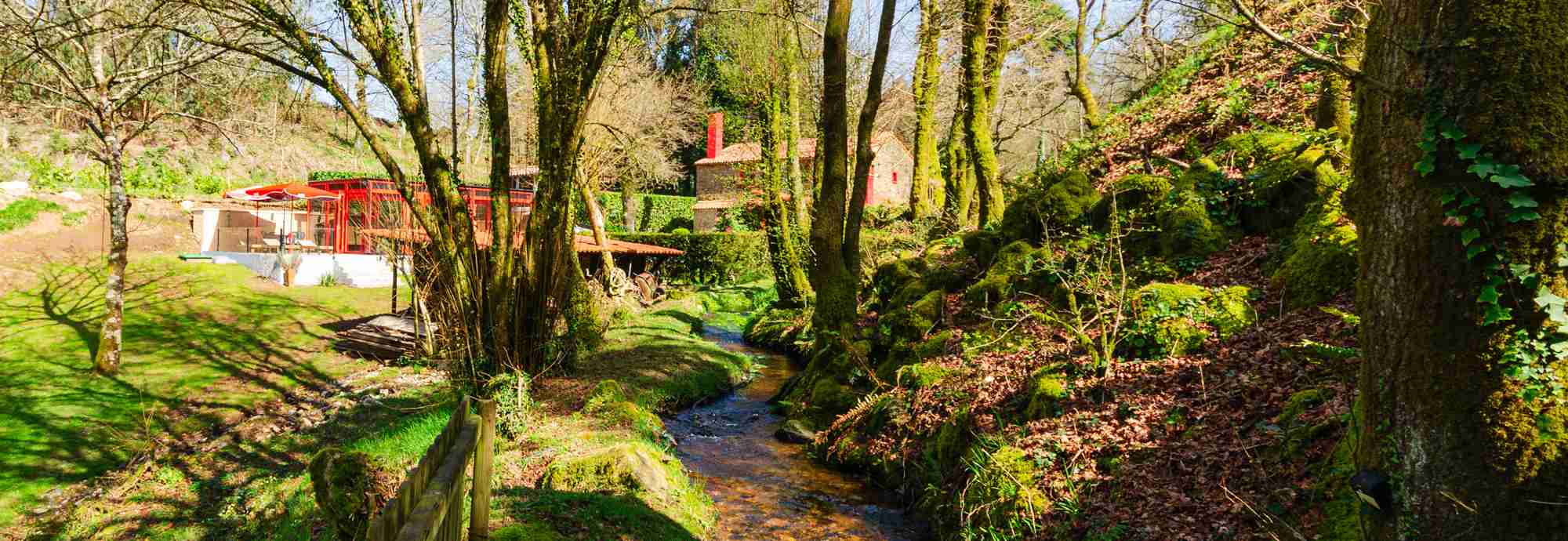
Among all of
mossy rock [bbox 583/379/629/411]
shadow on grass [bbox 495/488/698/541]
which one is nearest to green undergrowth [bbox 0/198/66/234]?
mossy rock [bbox 583/379/629/411]

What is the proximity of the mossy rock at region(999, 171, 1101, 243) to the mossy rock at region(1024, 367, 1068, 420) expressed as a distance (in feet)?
8.12

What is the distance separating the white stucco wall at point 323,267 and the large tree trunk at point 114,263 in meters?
7.99

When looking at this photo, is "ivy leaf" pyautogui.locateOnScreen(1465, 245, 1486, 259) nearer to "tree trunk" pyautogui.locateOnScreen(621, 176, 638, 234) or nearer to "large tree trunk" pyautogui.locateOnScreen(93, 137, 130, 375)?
"large tree trunk" pyautogui.locateOnScreen(93, 137, 130, 375)

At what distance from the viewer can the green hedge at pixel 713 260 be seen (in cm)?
2986

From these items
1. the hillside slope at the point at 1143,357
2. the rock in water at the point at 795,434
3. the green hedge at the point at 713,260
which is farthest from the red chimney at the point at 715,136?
the rock in water at the point at 795,434

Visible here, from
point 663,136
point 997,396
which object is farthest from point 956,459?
point 663,136

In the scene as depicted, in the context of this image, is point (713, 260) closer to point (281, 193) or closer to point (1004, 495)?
point (281, 193)

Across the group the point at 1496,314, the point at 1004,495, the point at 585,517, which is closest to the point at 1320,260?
the point at 1004,495

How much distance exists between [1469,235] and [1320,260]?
10.8 ft

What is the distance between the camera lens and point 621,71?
23234mm

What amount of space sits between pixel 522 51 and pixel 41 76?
90.5ft

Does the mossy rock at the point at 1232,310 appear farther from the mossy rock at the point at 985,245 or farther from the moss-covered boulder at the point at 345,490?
the moss-covered boulder at the point at 345,490

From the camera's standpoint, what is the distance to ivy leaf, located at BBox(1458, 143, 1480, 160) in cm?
284

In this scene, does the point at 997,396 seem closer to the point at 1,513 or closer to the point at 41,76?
the point at 1,513
